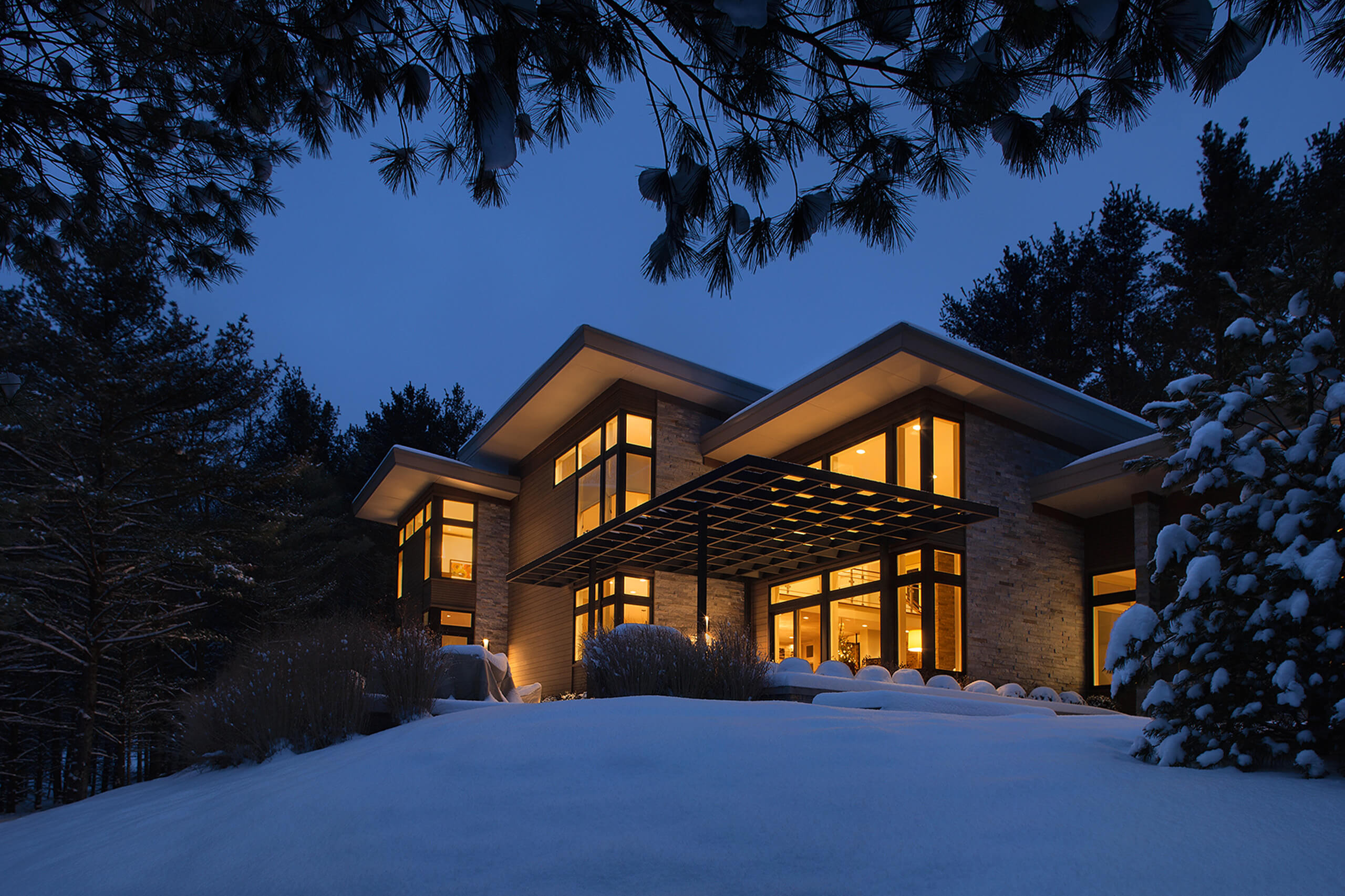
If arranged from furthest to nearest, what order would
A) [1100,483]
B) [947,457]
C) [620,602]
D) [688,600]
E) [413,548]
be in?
[413,548] → [688,600] → [620,602] → [947,457] → [1100,483]

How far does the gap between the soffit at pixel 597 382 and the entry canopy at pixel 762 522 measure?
11.2ft

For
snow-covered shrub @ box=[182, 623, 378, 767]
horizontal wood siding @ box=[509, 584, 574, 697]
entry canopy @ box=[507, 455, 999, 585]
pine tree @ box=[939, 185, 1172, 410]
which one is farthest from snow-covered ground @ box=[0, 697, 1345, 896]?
pine tree @ box=[939, 185, 1172, 410]

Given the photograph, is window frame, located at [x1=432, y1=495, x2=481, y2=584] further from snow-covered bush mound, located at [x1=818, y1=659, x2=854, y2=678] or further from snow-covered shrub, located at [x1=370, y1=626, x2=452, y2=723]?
snow-covered shrub, located at [x1=370, y1=626, x2=452, y2=723]

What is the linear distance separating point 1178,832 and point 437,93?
12.3ft

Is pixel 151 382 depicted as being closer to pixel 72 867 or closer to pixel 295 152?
pixel 295 152

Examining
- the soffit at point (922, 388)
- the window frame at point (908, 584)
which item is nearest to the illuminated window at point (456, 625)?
the soffit at point (922, 388)

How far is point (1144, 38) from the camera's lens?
297cm

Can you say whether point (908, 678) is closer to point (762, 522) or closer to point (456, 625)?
point (762, 522)

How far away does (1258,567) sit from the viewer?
11.2 feet

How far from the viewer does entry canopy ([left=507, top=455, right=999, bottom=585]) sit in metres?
10.8

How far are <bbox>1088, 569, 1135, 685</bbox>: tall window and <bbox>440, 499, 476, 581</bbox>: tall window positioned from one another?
13434 millimetres

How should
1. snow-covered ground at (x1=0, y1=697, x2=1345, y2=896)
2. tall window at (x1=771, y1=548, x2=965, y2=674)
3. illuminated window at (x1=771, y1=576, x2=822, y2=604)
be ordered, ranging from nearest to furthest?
snow-covered ground at (x1=0, y1=697, x2=1345, y2=896) < tall window at (x1=771, y1=548, x2=965, y2=674) < illuminated window at (x1=771, y1=576, x2=822, y2=604)

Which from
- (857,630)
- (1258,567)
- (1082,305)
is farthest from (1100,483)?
(1082,305)

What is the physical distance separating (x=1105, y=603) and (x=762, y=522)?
20.0 feet
